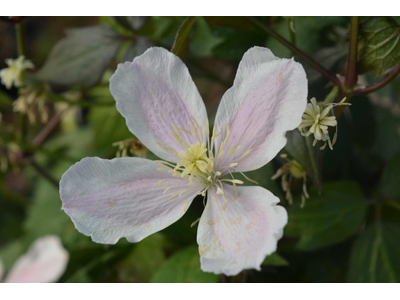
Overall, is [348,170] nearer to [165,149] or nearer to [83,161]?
[165,149]

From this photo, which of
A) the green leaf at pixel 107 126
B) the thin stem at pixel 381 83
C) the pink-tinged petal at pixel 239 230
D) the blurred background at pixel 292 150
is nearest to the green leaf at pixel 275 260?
Answer: the blurred background at pixel 292 150

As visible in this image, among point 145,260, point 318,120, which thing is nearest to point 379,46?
point 318,120

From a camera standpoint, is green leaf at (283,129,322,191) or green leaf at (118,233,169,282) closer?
green leaf at (283,129,322,191)

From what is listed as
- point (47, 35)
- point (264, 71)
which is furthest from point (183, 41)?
point (47, 35)

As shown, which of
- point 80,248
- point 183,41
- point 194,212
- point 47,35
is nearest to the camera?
point 183,41

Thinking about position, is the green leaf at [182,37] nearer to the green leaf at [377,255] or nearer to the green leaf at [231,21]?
the green leaf at [231,21]

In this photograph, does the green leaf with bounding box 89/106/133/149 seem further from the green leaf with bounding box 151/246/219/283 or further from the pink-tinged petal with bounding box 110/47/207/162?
the pink-tinged petal with bounding box 110/47/207/162

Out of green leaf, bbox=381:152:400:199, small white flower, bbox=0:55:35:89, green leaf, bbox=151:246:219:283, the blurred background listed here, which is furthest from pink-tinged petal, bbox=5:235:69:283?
green leaf, bbox=381:152:400:199
